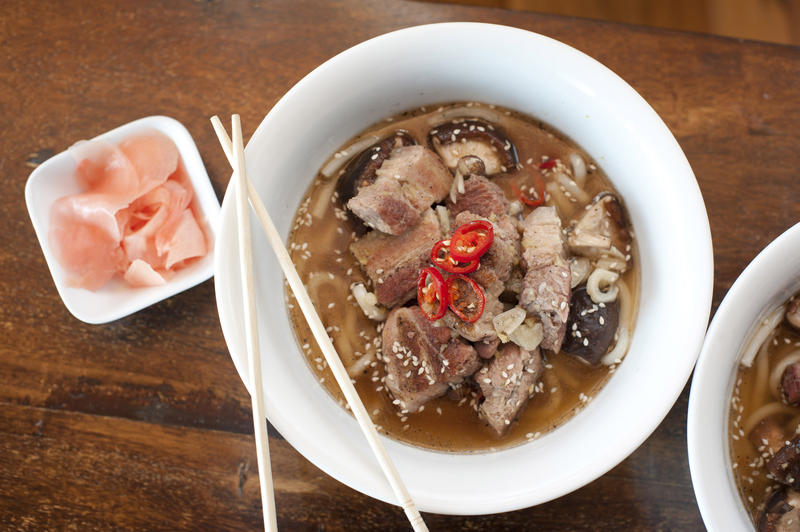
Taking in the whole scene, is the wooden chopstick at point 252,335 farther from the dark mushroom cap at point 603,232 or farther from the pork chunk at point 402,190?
the dark mushroom cap at point 603,232

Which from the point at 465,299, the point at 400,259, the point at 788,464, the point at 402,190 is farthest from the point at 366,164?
the point at 788,464

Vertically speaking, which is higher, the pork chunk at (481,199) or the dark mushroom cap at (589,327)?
the pork chunk at (481,199)

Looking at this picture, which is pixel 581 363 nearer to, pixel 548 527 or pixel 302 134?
pixel 548 527

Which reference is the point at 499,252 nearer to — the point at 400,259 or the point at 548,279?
the point at 548,279

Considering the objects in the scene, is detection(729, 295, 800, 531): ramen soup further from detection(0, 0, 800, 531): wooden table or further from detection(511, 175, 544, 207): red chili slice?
detection(511, 175, 544, 207): red chili slice

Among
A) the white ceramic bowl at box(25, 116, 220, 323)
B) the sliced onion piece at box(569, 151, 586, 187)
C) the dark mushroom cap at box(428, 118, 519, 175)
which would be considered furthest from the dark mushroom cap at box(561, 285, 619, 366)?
the white ceramic bowl at box(25, 116, 220, 323)

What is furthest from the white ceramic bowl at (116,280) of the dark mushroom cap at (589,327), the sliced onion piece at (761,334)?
the sliced onion piece at (761,334)
